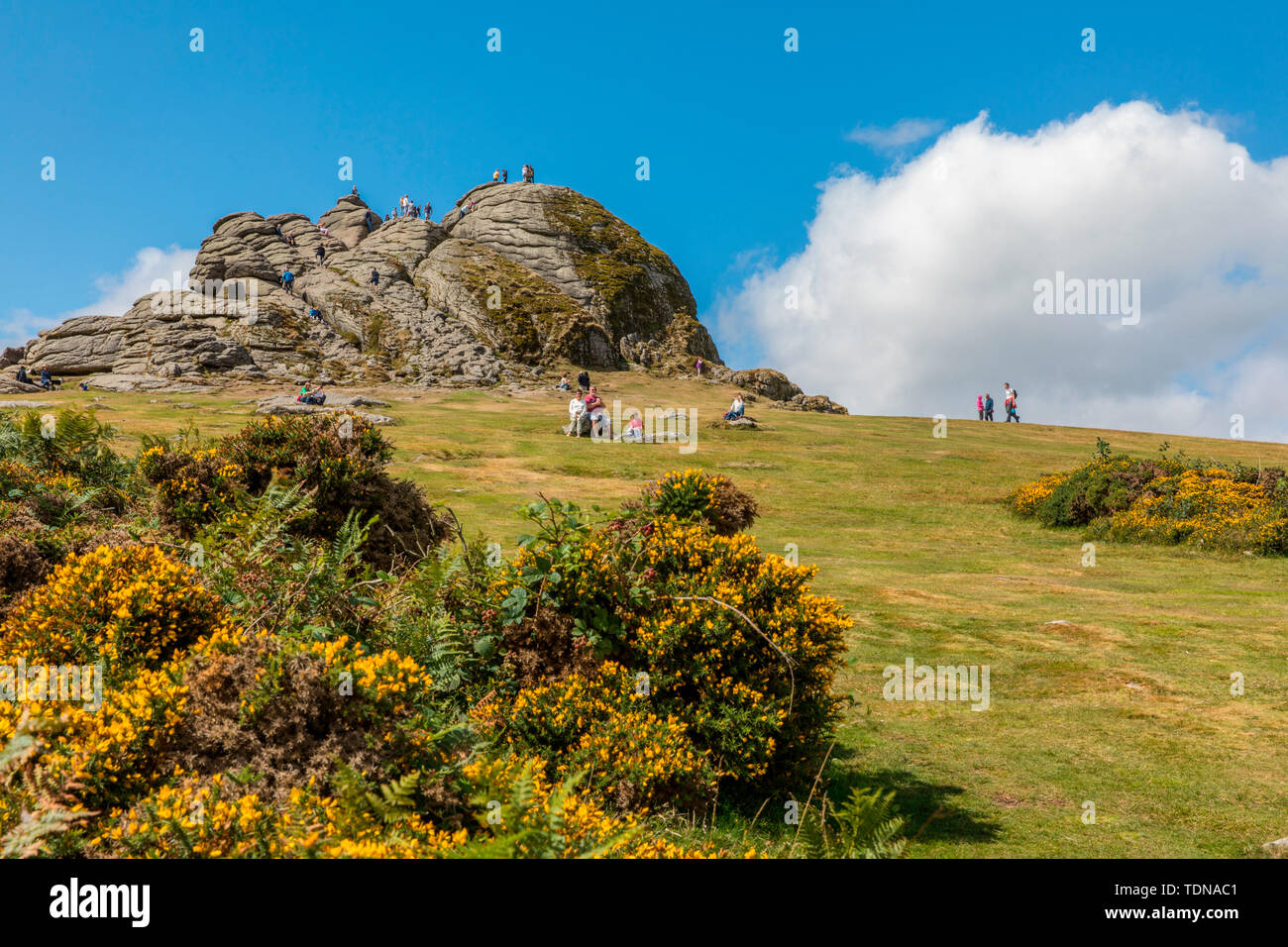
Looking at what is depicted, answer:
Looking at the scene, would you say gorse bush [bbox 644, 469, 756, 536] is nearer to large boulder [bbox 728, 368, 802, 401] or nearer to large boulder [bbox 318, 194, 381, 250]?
large boulder [bbox 728, 368, 802, 401]

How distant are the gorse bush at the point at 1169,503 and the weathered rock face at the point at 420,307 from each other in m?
47.5

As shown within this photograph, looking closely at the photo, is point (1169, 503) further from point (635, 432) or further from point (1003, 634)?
point (635, 432)

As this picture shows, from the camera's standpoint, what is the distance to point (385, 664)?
183 inches

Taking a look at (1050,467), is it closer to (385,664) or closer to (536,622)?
(536,622)

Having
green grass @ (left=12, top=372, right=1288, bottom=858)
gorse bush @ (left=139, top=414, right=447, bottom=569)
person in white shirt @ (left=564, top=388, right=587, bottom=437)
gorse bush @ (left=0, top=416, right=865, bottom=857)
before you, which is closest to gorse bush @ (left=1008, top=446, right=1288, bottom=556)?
green grass @ (left=12, top=372, right=1288, bottom=858)

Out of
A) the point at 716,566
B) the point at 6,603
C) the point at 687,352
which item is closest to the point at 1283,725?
the point at 716,566

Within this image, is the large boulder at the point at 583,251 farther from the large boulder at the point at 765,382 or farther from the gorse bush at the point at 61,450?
the gorse bush at the point at 61,450

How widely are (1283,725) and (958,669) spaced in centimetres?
391

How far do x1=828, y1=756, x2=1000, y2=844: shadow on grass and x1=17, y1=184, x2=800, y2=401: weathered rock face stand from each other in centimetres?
5827

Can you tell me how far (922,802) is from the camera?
26.3 ft

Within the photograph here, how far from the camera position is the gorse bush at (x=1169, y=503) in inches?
862

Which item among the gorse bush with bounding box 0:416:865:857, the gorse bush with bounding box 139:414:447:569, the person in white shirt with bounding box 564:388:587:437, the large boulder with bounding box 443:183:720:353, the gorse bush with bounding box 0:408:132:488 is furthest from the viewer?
the large boulder with bounding box 443:183:720:353

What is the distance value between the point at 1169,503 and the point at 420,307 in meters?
65.1

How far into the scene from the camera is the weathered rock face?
2431 inches
